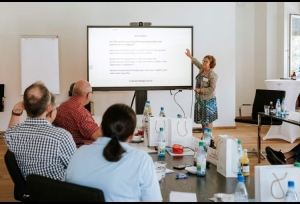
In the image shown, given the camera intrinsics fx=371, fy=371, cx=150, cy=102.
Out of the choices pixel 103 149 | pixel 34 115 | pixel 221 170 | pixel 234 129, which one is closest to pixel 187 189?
pixel 221 170

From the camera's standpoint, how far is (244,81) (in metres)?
9.32

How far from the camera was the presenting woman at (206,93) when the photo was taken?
568 cm

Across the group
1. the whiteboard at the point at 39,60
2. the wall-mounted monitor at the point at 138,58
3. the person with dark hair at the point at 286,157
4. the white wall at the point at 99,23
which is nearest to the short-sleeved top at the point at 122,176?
the person with dark hair at the point at 286,157

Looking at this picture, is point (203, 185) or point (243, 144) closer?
point (203, 185)

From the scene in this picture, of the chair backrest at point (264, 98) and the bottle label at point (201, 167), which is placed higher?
the chair backrest at point (264, 98)

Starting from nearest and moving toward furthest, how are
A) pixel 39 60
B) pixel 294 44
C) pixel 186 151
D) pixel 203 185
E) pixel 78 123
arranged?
pixel 203 185
pixel 186 151
pixel 78 123
pixel 39 60
pixel 294 44

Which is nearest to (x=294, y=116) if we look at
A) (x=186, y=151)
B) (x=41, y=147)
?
(x=186, y=151)

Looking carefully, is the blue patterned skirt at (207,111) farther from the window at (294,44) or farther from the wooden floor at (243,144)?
the window at (294,44)

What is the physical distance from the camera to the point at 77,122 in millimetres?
3051

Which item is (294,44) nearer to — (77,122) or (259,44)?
(259,44)

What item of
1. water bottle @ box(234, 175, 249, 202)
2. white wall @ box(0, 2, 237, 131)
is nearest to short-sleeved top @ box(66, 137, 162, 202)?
water bottle @ box(234, 175, 249, 202)

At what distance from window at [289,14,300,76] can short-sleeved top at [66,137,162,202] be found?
779 centimetres

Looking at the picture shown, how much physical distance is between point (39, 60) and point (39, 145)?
17.8 ft

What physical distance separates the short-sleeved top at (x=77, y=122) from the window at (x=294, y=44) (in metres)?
6.73
